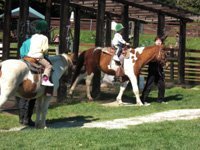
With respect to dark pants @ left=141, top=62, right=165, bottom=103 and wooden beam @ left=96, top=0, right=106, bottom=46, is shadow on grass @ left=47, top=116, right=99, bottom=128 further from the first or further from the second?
wooden beam @ left=96, top=0, right=106, bottom=46

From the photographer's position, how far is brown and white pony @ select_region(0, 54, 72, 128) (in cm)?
916

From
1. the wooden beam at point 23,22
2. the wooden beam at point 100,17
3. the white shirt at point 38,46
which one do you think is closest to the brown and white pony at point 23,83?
the white shirt at point 38,46

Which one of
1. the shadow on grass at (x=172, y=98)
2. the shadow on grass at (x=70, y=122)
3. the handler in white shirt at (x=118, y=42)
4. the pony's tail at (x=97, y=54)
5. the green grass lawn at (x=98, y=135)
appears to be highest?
the handler in white shirt at (x=118, y=42)

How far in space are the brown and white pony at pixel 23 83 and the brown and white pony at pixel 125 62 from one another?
4.96m

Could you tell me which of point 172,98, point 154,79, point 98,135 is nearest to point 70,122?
point 98,135

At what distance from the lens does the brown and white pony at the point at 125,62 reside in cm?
1488

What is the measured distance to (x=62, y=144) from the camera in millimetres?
7938

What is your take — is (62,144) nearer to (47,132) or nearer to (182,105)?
(47,132)

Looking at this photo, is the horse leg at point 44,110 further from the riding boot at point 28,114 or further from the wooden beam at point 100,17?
the wooden beam at point 100,17

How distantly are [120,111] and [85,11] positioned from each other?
31.8ft

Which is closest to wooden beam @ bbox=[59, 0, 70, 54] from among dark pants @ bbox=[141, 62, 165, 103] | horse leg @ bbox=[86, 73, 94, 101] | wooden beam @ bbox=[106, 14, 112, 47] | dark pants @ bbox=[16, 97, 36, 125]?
horse leg @ bbox=[86, 73, 94, 101]

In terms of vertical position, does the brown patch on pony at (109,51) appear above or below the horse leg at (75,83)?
above

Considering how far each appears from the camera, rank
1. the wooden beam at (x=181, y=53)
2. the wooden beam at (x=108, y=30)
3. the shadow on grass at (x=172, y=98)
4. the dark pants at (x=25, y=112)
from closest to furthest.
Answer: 1. the dark pants at (x=25, y=112)
2. the shadow on grass at (x=172, y=98)
3. the wooden beam at (x=108, y=30)
4. the wooden beam at (x=181, y=53)

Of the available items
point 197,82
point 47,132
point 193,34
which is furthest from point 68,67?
point 193,34
